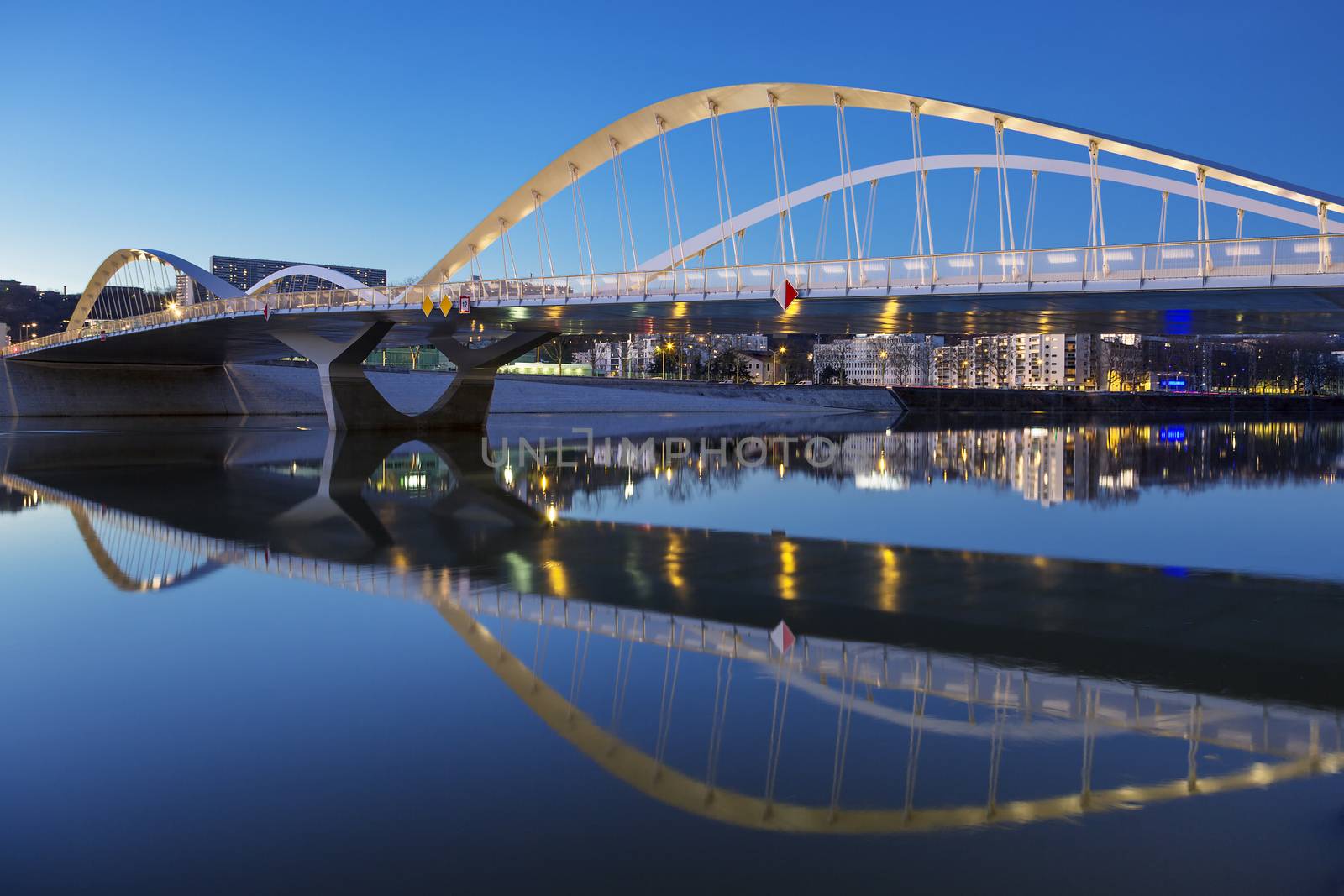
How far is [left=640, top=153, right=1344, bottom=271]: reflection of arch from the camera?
84.3 ft

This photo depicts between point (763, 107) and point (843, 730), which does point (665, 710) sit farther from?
point (763, 107)

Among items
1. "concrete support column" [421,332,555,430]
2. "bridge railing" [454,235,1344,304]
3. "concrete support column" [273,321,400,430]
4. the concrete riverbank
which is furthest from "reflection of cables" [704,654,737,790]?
the concrete riverbank

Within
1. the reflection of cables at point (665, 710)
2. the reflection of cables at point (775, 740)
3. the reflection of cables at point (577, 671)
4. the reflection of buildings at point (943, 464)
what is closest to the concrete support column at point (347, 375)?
the reflection of buildings at point (943, 464)

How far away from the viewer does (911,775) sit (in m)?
5.62

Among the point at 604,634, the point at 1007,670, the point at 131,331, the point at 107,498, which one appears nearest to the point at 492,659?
the point at 604,634

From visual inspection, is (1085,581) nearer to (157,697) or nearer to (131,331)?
(157,697)

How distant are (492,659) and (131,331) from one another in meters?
51.9

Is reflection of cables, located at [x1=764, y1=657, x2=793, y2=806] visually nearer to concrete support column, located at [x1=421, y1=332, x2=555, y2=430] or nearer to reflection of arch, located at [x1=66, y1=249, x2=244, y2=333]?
concrete support column, located at [x1=421, y1=332, x2=555, y2=430]

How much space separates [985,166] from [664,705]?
29.9 meters

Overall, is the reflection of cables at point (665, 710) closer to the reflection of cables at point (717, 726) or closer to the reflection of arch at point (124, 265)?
the reflection of cables at point (717, 726)

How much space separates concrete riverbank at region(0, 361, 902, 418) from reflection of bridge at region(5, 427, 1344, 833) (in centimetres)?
6376

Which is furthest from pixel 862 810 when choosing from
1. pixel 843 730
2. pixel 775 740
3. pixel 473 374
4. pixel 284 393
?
pixel 284 393

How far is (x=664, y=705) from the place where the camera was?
22.7 feet

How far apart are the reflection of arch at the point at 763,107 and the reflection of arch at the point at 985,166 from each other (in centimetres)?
197
